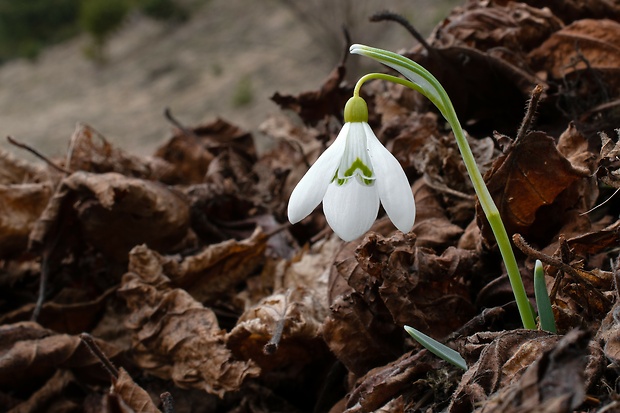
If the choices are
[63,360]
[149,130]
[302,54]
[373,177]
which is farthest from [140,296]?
[302,54]

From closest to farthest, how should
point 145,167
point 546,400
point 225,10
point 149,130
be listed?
point 546,400, point 145,167, point 149,130, point 225,10

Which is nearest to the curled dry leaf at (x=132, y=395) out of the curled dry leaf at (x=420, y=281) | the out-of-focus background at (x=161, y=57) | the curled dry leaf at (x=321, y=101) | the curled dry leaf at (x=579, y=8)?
the curled dry leaf at (x=420, y=281)

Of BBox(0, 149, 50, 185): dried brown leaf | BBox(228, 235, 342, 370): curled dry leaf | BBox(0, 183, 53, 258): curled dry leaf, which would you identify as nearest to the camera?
BBox(228, 235, 342, 370): curled dry leaf

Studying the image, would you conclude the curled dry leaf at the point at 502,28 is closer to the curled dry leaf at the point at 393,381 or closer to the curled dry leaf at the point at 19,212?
the curled dry leaf at the point at 393,381

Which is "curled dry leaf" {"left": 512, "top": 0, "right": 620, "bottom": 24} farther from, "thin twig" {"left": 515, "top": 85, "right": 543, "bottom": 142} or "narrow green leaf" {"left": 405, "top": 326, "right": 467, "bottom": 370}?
"narrow green leaf" {"left": 405, "top": 326, "right": 467, "bottom": 370}

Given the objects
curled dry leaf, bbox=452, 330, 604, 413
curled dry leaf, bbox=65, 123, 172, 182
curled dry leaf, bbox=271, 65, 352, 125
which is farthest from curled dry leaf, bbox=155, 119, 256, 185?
curled dry leaf, bbox=452, 330, 604, 413

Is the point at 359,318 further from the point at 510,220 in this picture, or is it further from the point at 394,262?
the point at 510,220

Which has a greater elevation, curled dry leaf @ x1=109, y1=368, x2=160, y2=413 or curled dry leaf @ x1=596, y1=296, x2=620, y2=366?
curled dry leaf @ x1=596, y1=296, x2=620, y2=366
